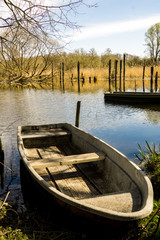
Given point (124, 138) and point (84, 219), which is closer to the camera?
point (84, 219)

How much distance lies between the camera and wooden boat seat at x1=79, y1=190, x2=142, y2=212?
3.17 meters

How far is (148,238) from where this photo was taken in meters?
3.21

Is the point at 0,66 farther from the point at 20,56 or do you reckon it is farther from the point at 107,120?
the point at 107,120

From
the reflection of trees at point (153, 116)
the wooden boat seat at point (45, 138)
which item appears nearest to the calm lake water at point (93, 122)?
the reflection of trees at point (153, 116)

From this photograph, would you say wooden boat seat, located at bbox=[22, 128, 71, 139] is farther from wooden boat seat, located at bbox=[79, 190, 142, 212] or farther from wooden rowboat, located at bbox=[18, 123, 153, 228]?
wooden boat seat, located at bbox=[79, 190, 142, 212]

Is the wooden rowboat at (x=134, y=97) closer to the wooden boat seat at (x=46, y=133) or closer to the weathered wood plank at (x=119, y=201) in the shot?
the wooden boat seat at (x=46, y=133)

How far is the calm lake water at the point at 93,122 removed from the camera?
733cm

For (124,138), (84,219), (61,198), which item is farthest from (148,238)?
(124,138)

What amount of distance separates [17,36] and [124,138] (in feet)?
22.3

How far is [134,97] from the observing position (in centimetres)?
1841

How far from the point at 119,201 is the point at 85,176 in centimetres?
167

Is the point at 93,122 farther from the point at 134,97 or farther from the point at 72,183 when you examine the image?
the point at 72,183

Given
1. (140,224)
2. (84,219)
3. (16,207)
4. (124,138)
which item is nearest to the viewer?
(84,219)

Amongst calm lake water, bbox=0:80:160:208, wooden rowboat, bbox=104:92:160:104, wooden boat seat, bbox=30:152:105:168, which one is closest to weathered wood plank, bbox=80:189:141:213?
wooden boat seat, bbox=30:152:105:168
